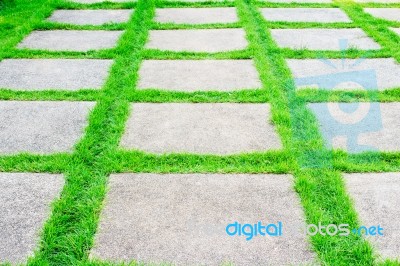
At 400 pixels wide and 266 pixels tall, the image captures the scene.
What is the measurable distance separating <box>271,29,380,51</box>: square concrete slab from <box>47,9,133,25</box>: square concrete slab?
5.88ft

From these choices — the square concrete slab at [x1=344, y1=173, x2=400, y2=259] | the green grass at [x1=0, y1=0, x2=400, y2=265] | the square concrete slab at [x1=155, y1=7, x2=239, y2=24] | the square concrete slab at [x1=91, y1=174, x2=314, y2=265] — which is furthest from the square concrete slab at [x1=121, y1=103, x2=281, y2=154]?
the square concrete slab at [x1=155, y1=7, x2=239, y2=24]

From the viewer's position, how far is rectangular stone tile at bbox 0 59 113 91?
359 cm

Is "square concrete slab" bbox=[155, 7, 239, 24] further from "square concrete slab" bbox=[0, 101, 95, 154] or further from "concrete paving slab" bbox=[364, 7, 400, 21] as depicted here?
"square concrete slab" bbox=[0, 101, 95, 154]

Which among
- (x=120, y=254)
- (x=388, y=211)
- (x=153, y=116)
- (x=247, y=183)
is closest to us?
(x=120, y=254)

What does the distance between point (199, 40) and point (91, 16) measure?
1508 millimetres

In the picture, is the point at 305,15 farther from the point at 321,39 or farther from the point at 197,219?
the point at 197,219

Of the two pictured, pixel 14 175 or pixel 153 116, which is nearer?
pixel 14 175

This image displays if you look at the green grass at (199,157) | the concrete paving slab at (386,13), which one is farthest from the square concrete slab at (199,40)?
the concrete paving slab at (386,13)

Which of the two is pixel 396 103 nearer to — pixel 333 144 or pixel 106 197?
pixel 333 144

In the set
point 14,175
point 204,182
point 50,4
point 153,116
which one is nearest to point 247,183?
Answer: point 204,182

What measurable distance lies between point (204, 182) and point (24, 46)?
273 centimetres

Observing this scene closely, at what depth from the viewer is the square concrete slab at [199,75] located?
362 cm

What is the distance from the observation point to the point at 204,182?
2516mm

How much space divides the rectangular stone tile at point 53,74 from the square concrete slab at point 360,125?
5.79 ft
